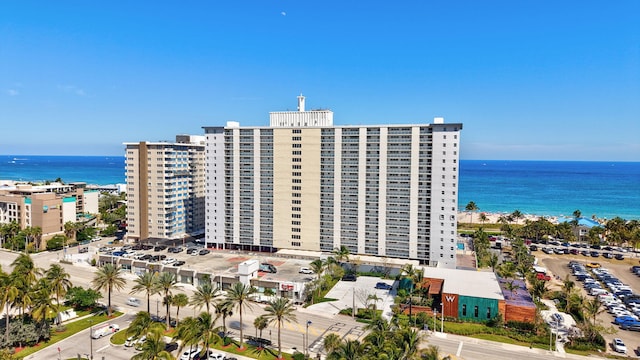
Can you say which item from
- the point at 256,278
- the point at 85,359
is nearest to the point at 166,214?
the point at 256,278

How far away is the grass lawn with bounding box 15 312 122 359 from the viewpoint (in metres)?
54.8

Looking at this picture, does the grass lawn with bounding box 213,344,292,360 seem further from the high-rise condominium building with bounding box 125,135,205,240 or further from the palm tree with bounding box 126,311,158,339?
the high-rise condominium building with bounding box 125,135,205,240

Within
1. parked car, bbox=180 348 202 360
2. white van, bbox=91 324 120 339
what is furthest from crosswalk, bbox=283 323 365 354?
white van, bbox=91 324 120 339

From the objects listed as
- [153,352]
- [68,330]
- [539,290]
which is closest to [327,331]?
[153,352]

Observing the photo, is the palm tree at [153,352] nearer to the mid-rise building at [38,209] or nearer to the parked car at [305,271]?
the parked car at [305,271]

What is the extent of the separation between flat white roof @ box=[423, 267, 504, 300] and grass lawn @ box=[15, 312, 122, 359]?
189 feet

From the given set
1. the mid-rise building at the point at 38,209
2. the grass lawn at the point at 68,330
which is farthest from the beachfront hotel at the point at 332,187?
the mid-rise building at the point at 38,209

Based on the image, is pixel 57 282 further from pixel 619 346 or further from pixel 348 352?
pixel 619 346

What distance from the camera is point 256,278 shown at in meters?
81.1

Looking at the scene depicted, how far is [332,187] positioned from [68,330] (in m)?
62.5

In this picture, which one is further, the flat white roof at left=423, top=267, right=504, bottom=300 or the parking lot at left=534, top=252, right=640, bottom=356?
the flat white roof at left=423, top=267, right=504, bottom=300

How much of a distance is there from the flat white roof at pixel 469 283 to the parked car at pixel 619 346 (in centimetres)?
1548

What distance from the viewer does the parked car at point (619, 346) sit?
56.2 meters

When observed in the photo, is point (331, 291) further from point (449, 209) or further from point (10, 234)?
point (10, 234)
